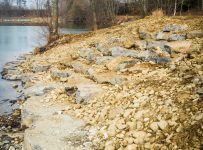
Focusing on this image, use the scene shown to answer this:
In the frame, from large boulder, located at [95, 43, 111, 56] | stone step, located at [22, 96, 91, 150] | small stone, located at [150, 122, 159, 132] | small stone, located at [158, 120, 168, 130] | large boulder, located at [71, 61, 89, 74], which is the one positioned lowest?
stone step, located at [22, 96, 91, 150]

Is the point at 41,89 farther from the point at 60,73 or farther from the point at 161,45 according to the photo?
the point at 161,45

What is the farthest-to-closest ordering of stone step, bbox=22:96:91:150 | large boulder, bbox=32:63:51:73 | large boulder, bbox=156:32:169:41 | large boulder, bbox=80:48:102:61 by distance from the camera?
large boulder, bbox=32:63:51:73
large boulder, bbox=80:48:102:61
large boulder, bbox=156:32:169:41
stone step, bbox=22:96:91:150

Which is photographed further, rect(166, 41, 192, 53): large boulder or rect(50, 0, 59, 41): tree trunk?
rect(50, 0, 59, 41): tree trunk

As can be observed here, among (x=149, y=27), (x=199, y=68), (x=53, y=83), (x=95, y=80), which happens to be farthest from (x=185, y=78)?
(x=149, y=27)

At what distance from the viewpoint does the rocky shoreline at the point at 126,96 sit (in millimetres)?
5000

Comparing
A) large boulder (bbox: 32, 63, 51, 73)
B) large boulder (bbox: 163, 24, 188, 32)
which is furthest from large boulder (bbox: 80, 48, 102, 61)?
large boulder (bbox: 163, 24, 188, 32)

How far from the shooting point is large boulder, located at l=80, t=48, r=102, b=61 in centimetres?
1002

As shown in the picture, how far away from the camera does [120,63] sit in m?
8.28

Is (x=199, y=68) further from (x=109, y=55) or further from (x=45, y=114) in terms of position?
(x=109, y=55)

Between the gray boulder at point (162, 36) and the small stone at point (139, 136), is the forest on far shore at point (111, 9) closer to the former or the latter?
the gray boulder at point (162, 36)

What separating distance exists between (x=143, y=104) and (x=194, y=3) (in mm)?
24965

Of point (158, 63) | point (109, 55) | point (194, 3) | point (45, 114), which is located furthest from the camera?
point (194, 3)

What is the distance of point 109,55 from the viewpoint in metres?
9.76

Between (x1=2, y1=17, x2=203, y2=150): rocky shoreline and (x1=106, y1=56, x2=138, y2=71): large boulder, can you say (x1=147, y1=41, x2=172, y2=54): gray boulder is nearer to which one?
(x1=2, y1=17, x2=203, y2=150): rocky shoreline
